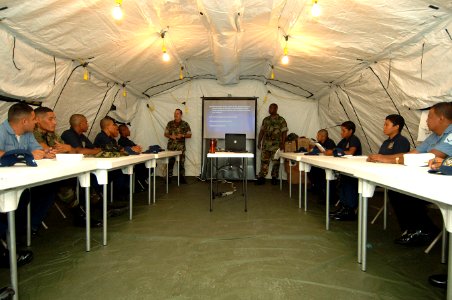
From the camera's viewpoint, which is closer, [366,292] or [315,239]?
[366,292]

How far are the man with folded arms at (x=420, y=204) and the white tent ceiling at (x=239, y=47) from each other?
0.64 meters

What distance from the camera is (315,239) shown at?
8.55 feet

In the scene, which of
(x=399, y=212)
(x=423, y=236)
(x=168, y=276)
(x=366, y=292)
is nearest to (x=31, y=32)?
(x=168, y=276)

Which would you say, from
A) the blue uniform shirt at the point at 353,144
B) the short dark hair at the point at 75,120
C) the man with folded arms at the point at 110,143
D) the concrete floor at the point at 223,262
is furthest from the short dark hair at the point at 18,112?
the blue uniform shirt at the point at 353,144

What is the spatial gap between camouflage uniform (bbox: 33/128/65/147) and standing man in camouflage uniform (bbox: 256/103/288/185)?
13.1ft

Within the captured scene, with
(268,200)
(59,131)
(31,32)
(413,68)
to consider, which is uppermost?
(31,32)

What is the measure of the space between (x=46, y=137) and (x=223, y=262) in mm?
2591

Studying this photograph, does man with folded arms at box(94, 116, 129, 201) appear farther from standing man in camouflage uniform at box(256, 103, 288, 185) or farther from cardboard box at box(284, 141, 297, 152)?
cardboard box at box(284, 141, 297, 152)

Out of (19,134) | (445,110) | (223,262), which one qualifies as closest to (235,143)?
(223,262)

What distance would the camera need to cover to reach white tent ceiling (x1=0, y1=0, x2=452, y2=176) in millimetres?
2752

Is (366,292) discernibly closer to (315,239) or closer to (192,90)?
(315,239)

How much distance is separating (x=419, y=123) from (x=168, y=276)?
3352mm

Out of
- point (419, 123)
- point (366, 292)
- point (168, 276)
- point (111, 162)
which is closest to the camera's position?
point (366, 292)

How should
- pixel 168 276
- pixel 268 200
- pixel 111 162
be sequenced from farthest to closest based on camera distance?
pixel 268 200, pixel 111 162, pixel 168 276
